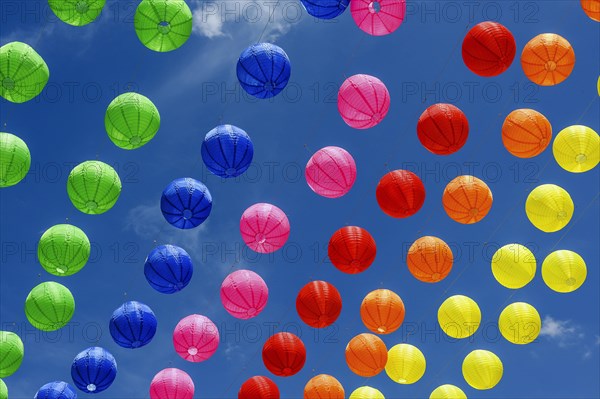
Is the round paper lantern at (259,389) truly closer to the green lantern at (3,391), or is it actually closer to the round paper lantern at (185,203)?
the round paper lantern at (185,203)

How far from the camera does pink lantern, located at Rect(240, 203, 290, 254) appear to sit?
17.9 meters

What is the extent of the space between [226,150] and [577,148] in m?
7.26

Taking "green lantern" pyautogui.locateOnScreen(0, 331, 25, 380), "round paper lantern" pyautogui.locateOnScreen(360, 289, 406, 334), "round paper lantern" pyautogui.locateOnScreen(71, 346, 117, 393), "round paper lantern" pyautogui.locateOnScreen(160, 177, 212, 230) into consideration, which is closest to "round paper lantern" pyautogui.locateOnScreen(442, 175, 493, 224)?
"round paper lantern" pyautogui.locateOnScreen(360, 289, 406, 334)

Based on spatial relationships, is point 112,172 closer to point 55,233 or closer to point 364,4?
point 55,233

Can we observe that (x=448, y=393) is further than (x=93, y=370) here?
Yes

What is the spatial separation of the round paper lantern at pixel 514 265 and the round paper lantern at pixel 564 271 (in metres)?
0.38

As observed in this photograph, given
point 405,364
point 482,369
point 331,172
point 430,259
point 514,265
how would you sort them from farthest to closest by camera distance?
point 405,364
point 482,369
point 514,265
point 430,259
point 331,172

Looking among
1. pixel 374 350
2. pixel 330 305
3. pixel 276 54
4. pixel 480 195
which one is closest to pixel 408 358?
pixel 374 350

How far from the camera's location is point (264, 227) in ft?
58.5

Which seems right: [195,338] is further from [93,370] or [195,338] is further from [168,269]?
[93,370]

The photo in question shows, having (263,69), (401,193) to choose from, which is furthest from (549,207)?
(263,69)

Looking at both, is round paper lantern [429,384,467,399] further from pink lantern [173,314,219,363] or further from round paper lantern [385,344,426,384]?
pink lantern [173,314,219,363]

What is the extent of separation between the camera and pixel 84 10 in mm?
17344

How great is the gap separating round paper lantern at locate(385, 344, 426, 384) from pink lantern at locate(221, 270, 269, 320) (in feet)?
10.4
